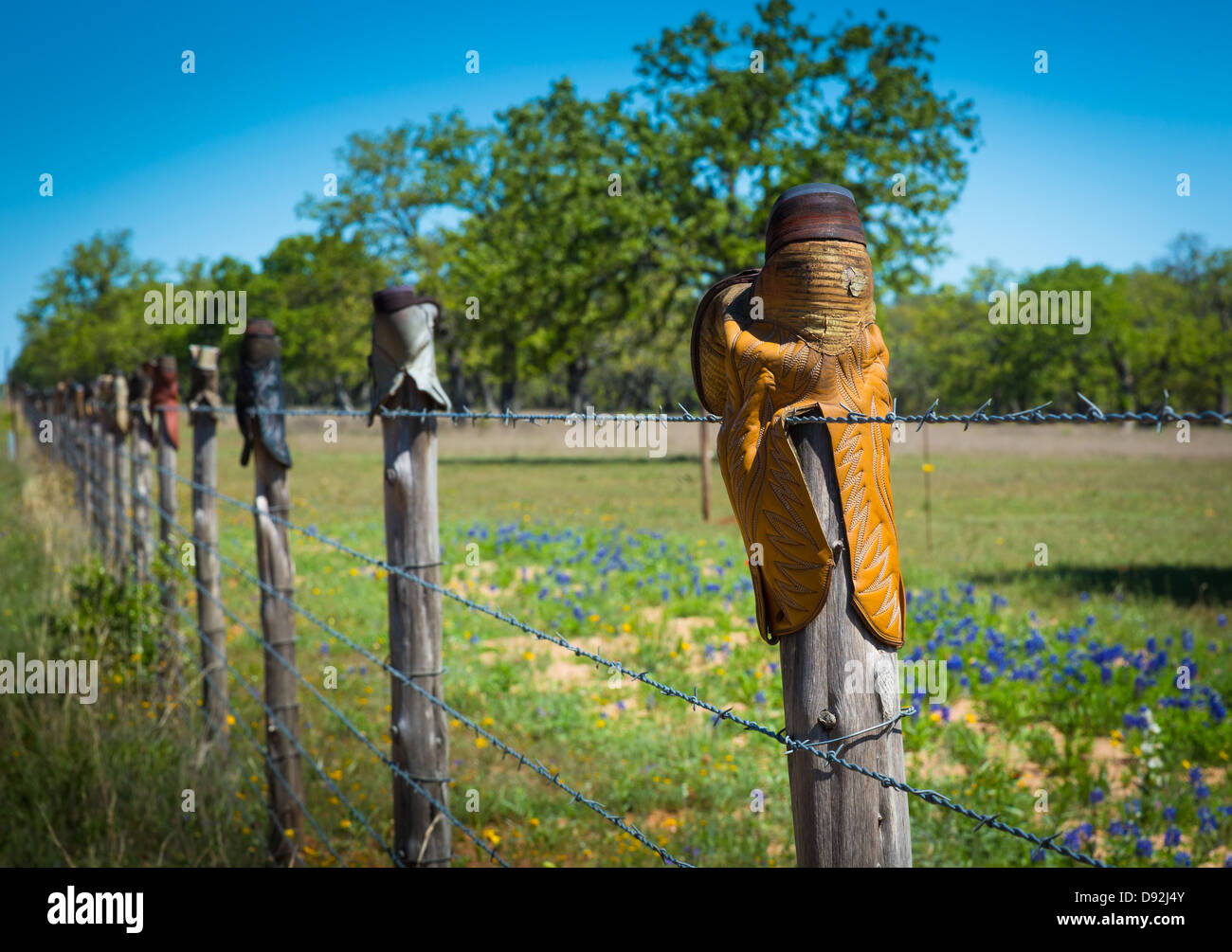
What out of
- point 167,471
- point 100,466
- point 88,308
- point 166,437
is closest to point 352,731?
point 167,471

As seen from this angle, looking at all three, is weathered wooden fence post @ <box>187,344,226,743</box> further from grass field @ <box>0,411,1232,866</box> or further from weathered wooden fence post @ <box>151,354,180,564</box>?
weathered wooden fence post @ <box>151,354,180,564</box>

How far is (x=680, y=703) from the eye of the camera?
564 cm

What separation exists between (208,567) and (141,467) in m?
1.91

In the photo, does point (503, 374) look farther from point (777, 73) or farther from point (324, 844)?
point (324, 844)

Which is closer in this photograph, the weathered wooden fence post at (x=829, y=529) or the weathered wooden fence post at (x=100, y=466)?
the weathered wooden fence post at (x=829, y=529)

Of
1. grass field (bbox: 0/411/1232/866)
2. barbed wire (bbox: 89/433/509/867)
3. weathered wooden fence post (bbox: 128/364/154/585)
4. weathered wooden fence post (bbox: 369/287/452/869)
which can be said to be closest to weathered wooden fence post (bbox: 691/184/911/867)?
barbed wire (bbox: 89/433/509/867)

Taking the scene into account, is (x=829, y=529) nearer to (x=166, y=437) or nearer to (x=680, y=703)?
(x=680, y=703)

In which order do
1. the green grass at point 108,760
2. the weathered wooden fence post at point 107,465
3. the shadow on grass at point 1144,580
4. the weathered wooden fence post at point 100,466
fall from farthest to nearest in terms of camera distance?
the shadow on grass at point 1144,580 < the weathered wooden fence post at point 100,466 < the weathered wooden fence post at point 107,465 < the green grass at point 108,760

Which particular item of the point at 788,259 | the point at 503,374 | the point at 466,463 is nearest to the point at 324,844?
the point at 788,259

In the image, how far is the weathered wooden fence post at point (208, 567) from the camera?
13.9ft

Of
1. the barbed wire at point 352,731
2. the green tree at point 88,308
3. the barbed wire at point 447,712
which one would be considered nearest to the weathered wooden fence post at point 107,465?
the barbed wire at point 352,731

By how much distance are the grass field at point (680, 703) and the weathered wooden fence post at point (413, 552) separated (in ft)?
2.06

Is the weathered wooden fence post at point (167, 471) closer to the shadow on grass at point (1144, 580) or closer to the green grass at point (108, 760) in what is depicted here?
the green grass at point (108, 760)
